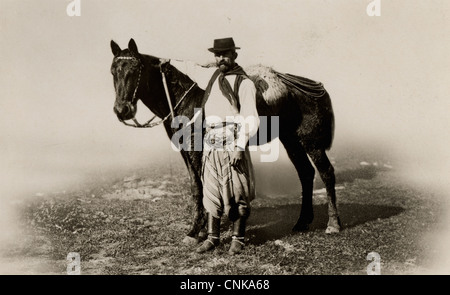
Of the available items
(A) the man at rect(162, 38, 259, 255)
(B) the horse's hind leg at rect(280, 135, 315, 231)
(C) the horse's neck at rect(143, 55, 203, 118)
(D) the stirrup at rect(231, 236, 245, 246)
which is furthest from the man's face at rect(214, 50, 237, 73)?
(D) the stirrup at rect(231, 236, 245, 246)

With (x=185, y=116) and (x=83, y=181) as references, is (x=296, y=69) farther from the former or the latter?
(x=83, y=181)

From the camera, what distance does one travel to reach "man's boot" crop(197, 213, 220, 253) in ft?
20.0

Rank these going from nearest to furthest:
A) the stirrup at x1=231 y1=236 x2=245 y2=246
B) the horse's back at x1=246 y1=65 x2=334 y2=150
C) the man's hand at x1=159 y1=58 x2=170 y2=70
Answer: the stirrup at x1=231 y1=236 x2=245 y2=246, the man's hand at x1=159 y1=58 x2=170 y2=70, the horse's back at x1=246 y1=65 x2=334 y2=150

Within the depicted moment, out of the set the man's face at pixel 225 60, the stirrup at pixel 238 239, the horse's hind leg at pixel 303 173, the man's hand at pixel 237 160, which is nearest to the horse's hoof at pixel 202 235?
the stirrup at pixel 238 239

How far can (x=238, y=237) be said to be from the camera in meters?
6.04

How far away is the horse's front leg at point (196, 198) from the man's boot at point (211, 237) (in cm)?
33

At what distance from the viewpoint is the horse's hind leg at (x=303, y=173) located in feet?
22.4

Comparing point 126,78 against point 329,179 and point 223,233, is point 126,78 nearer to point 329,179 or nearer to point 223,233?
point 223,233

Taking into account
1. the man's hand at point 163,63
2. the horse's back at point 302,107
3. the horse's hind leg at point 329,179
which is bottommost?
the horse's hind leg at point 329,179

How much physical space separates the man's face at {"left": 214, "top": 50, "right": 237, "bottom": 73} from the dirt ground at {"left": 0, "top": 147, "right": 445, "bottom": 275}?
221cm

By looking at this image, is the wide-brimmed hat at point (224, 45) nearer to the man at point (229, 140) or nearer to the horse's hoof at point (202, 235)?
the man at point (229, 140)

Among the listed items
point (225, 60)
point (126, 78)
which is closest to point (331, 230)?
point (225, 60)

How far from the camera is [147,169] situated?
9359 millimetres

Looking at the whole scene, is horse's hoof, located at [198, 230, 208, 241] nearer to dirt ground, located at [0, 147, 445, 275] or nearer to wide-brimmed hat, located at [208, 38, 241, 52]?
dirt ground, located at [0, 147, 445, 275]
